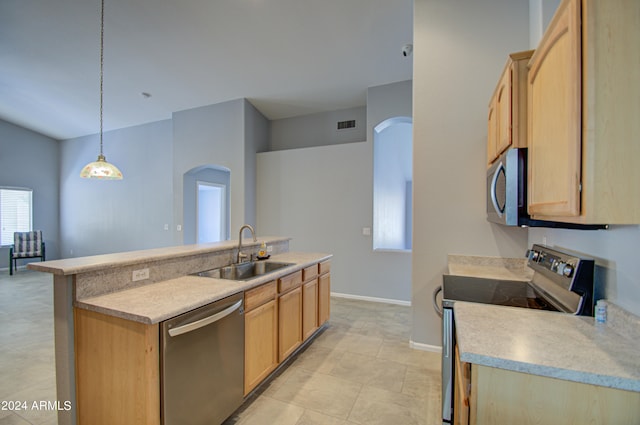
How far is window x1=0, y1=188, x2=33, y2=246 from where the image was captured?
657cm

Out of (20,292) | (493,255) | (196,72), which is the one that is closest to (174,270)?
(493,255)

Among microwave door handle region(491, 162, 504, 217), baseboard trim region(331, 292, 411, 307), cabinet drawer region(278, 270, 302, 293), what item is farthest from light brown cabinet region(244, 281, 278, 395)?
baseboard trim region(331, 292, 411, 307)

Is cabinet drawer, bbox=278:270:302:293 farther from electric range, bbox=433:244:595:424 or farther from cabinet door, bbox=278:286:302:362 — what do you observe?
electric range, bbox=433:244:595:424

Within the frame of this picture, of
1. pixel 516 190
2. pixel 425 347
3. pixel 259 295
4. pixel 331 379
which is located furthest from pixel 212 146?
pixel 516 190

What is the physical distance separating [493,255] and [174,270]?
2696 mm

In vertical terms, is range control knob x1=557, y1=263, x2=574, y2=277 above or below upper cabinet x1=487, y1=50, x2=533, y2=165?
below

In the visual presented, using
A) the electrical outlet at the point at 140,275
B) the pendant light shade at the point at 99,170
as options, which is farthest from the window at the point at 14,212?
the electrical outlet at the point at 140,275

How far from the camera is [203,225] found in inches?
314

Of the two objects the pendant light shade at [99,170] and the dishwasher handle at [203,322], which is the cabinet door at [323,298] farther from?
the pendant light shade at [99,170]

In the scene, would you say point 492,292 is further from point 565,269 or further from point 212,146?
point 212,146

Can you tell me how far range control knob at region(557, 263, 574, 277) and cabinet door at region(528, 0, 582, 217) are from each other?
Answer: 0.33 meters

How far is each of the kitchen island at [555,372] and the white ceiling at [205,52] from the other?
10.5 ft

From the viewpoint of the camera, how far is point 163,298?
1.58 metres

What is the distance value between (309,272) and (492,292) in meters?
1.64
